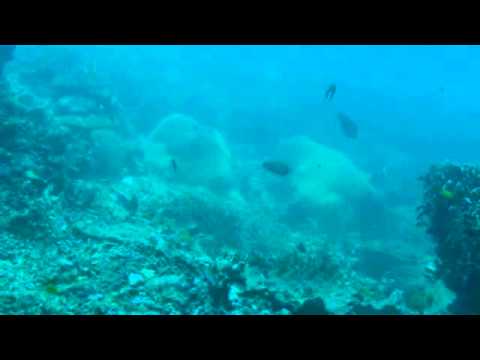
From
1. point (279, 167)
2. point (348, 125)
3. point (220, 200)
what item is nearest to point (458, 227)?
point (279, 167)

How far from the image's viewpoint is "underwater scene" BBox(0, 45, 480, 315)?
6871mm

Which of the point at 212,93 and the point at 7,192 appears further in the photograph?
the point at 212,93

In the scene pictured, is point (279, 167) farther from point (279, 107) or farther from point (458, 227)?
point (279, 107)

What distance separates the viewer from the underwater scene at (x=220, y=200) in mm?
6871

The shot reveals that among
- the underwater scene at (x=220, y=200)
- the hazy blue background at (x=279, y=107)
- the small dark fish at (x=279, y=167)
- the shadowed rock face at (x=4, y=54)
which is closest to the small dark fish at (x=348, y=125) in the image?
the underwater scene at (x=220, y=200)

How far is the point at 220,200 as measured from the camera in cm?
1636

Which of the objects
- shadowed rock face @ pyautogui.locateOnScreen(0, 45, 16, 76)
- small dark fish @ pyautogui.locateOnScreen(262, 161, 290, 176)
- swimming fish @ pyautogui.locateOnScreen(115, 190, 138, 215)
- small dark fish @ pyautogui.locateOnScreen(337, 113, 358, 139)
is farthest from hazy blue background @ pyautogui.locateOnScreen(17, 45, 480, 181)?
small dark fish @ pyautogui.locateOnScreen(262, 161, 290, 176)

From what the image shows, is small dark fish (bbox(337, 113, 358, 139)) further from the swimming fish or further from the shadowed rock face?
the shadowed rock face
